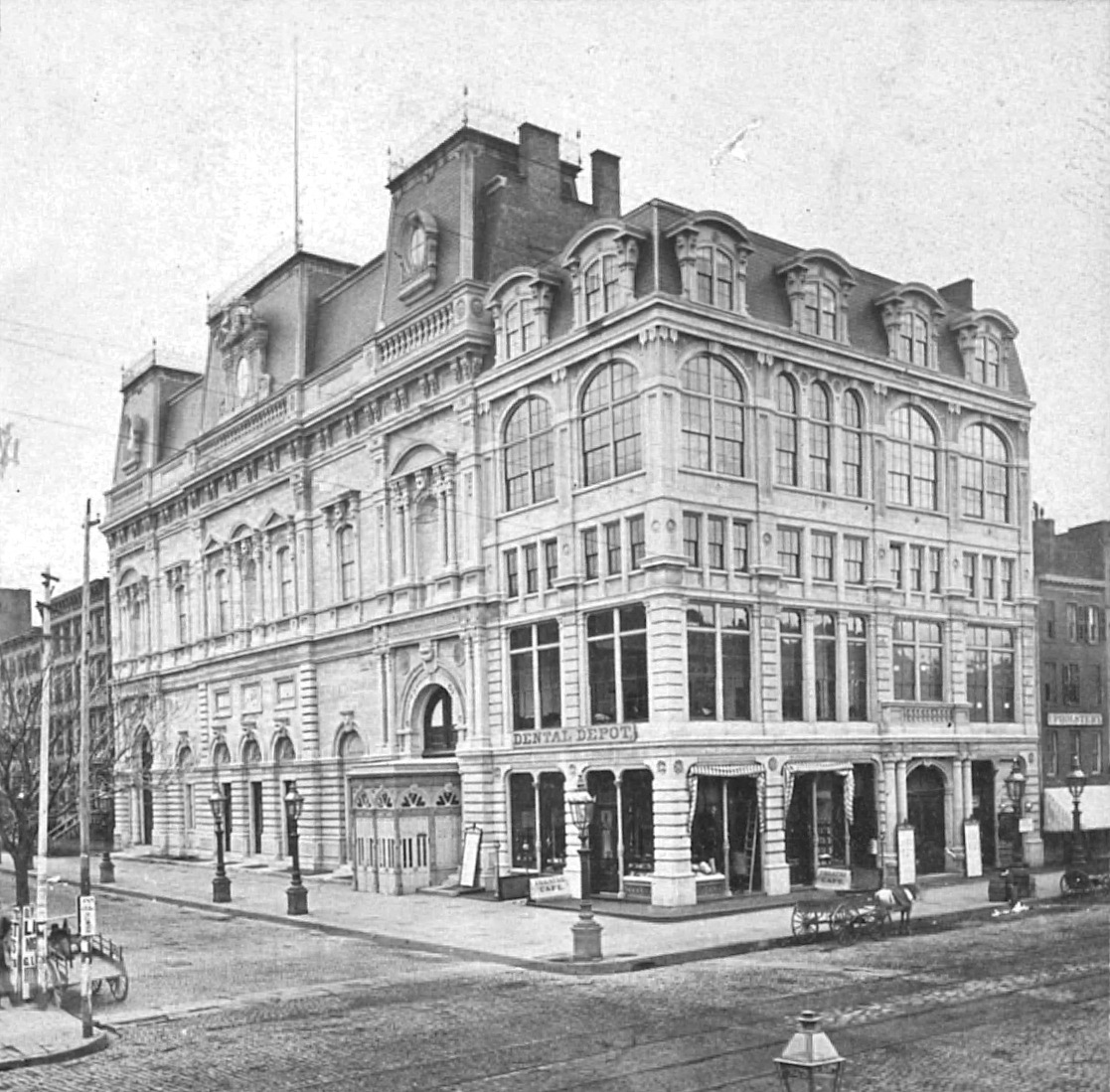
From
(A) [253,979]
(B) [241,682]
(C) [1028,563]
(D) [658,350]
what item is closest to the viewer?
(A) [253,979]

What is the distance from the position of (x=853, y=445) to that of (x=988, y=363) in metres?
7.24

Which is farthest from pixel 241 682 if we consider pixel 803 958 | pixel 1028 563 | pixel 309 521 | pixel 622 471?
pixel 803 958

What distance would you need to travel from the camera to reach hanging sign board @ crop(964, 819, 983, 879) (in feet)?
131

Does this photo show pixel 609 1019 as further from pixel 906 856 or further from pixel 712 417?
pixel 712 417

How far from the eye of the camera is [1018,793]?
3762 cm

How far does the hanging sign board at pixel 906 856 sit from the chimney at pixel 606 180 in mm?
21847

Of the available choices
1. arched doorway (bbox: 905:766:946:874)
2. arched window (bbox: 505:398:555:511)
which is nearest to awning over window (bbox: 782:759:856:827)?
arched doorway (bbox: 905:766:946:874)

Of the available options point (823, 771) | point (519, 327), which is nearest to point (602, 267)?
point (519, 327)

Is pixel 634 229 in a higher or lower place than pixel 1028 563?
higher

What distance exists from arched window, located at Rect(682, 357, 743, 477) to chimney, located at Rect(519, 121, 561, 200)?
35.2ft

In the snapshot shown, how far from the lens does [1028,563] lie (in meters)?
44.8

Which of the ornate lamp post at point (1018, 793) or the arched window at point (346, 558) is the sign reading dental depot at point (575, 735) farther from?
the arched window at point (346, 558)

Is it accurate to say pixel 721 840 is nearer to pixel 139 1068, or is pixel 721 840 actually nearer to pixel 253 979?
pixel 253 979

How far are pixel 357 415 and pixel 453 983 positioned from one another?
26.3m
